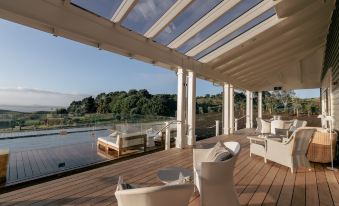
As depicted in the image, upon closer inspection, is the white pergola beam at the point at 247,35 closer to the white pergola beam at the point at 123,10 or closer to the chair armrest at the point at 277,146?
the chair armrest at the point at 277,146

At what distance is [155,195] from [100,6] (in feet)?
11.1

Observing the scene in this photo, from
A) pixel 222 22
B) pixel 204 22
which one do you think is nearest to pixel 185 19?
pixel 204 22

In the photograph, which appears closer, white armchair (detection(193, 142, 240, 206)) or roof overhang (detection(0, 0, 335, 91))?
white armchair (detection(193, 142, 240, 206))

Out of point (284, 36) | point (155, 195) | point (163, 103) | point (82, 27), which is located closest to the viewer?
point (155, 195)

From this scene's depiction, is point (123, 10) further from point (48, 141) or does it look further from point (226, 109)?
point (226, 109)

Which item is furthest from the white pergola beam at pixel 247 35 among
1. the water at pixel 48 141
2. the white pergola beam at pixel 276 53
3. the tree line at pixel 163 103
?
the tree line at pixel 163 103

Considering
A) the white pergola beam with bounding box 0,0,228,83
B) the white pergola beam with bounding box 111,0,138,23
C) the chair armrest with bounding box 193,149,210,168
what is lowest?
the chair armrest with bounding box 193,149,210,168

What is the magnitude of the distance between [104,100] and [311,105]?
63.1ft

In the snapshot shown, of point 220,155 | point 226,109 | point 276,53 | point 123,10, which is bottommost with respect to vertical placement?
point 220,155

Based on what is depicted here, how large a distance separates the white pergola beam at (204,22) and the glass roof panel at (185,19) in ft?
0.33

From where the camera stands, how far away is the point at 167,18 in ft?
14.9

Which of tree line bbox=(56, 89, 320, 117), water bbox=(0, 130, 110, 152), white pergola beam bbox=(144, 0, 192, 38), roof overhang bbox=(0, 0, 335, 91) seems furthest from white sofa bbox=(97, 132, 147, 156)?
tree line bbox=(56, 89, 320, 117)

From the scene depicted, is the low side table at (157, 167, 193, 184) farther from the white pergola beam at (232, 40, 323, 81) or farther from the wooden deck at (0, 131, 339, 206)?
the white pergola beam at (232, 40, 323, 81)

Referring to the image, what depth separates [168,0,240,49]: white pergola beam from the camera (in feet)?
14.8
